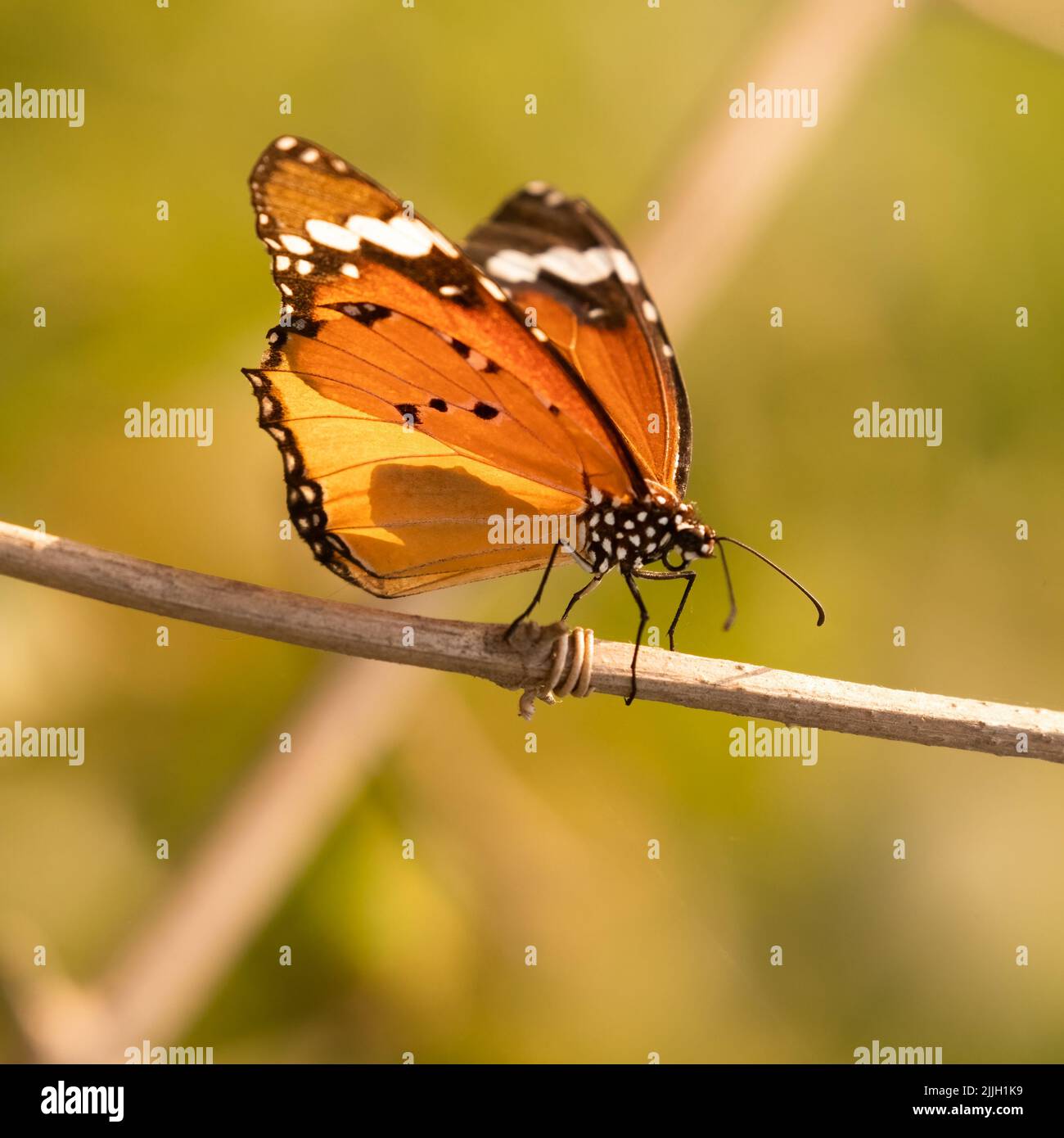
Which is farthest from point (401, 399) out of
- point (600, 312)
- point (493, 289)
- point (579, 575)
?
point (579, 575)

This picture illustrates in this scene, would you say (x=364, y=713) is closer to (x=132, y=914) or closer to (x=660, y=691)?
(x=132, y=914)

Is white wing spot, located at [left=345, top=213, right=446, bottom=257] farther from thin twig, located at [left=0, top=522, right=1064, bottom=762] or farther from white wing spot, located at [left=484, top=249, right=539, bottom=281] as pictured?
thin twig, located at [left=0, top=522, right=1064, bottom=762]

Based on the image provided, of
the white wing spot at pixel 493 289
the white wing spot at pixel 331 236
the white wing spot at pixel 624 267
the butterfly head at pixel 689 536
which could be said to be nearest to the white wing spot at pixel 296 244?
the white wing spot at pixel 331 236

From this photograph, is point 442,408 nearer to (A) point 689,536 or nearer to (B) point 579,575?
(A) point 689,536

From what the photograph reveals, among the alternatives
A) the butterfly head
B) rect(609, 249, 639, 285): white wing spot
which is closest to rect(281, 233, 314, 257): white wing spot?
rect(609, 249, 639, 285): white wing spot

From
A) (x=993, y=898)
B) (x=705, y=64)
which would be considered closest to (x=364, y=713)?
(x=993, y=898)

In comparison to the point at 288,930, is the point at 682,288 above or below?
above
